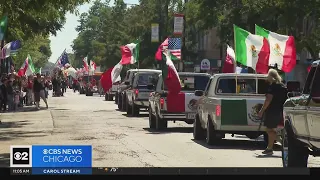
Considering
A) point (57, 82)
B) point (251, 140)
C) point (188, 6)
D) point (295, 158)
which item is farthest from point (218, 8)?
point (295, 158)

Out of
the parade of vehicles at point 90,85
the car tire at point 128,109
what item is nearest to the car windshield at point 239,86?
the car tire at point 128,109

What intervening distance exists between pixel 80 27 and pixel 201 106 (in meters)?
161

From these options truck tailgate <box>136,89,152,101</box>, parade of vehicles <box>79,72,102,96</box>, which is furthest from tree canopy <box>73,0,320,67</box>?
truck tailgate <box>136,89,152,101</box>

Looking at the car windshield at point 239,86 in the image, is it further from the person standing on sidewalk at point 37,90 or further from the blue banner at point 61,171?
the person standing on sidewalk at point 37,90

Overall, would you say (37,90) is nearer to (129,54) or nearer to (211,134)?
(129,54)

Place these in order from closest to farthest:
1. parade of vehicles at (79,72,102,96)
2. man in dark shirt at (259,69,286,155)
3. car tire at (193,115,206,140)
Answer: man in dark shirt at (259,69,286,155)
car tire at (193,115,206,140)
parade of vehicles at (79,72,102,96)

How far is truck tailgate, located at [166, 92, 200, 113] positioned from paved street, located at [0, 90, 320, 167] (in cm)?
71

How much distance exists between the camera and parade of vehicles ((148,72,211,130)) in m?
20.8

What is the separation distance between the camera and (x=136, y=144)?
17016 mm

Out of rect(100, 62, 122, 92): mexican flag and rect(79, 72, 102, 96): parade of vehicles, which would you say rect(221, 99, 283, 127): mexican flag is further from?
rect(79, 72, 102, 96): parade of vehicles

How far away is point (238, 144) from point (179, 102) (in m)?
3.69

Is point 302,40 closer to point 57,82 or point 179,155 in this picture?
point 179,155

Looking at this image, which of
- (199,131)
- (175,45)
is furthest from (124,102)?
(199,131)

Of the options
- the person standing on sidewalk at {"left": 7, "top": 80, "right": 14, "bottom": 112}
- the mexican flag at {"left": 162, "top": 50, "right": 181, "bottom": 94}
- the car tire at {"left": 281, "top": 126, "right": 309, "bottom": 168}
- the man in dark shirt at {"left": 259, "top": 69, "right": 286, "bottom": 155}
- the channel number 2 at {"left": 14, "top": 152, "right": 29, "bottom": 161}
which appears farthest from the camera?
the person standing on sidewalk at {"left": 7, "top": 80, "right": 14, "bottom": 112}
